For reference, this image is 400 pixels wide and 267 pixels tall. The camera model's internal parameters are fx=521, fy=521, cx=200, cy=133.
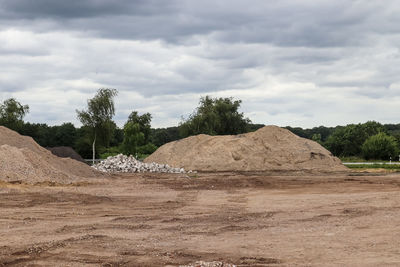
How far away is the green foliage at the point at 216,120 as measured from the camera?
69.9 m

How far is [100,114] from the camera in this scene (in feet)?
183

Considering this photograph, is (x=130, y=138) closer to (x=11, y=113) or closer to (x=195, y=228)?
(x=11, y=113)

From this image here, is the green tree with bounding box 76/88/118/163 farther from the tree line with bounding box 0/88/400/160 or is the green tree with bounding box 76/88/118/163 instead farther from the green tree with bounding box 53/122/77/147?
the green tree with bounding box 53/122/77/147

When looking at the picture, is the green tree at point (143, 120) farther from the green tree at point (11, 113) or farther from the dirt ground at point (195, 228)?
the dirt ground at point (195, 228)

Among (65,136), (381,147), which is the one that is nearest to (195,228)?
(381,147)

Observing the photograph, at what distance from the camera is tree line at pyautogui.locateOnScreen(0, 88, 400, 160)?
5603 centimetres

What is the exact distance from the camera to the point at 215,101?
78.5 meters

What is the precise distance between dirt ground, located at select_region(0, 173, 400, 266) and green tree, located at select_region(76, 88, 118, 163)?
3007 cm

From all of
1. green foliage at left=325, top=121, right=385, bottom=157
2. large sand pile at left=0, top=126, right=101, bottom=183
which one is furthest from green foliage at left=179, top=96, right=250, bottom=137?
large sand pile at left=0, top=126, right=101, bottom=183

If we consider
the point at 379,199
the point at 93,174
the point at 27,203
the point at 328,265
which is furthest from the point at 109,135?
the point at 328,265

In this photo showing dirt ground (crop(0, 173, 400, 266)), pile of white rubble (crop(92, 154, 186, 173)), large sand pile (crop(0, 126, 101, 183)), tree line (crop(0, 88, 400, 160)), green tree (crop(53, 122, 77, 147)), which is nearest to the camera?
dirt ground (crop(0, 173, 400, 266))

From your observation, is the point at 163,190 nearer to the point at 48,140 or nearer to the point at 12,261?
the point at 12,261

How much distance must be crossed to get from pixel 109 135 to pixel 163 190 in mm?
30481

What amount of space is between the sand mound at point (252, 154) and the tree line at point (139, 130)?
8.46 m
